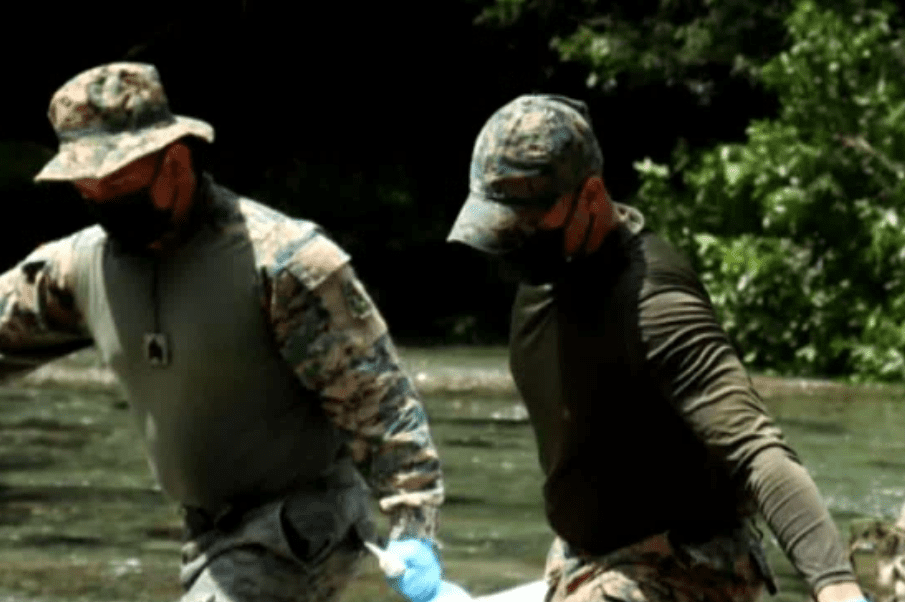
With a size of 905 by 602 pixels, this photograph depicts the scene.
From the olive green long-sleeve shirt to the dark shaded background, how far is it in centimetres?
Answer: 2034

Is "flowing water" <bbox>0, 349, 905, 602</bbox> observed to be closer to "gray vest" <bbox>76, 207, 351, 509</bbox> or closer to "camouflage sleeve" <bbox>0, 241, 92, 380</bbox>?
"camouflage sleeve" <bbox>0, 241, 92, 380</bbox>

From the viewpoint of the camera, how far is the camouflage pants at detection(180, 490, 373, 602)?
20.7 feet

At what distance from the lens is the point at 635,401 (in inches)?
232

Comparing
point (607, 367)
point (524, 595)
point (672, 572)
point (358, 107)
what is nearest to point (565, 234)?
point (607, 367)

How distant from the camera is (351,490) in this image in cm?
646

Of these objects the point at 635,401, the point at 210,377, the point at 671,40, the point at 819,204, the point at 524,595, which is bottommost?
the point at 819,204

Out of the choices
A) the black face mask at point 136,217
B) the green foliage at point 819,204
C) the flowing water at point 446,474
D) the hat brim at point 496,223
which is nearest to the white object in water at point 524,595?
the black face mask at point 136,217

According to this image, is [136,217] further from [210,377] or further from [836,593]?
[836,593]

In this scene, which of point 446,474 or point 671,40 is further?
point 671,40

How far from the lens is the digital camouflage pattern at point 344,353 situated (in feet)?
20.2

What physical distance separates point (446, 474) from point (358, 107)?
12730mm

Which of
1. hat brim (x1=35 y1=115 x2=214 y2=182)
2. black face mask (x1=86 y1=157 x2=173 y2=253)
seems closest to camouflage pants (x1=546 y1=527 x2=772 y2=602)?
black face mask (x1=86 y1=157 x2=173 y2=253)

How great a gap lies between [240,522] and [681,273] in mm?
1163

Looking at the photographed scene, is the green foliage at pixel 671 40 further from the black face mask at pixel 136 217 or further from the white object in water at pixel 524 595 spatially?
the black face mask at pixel 136 217
